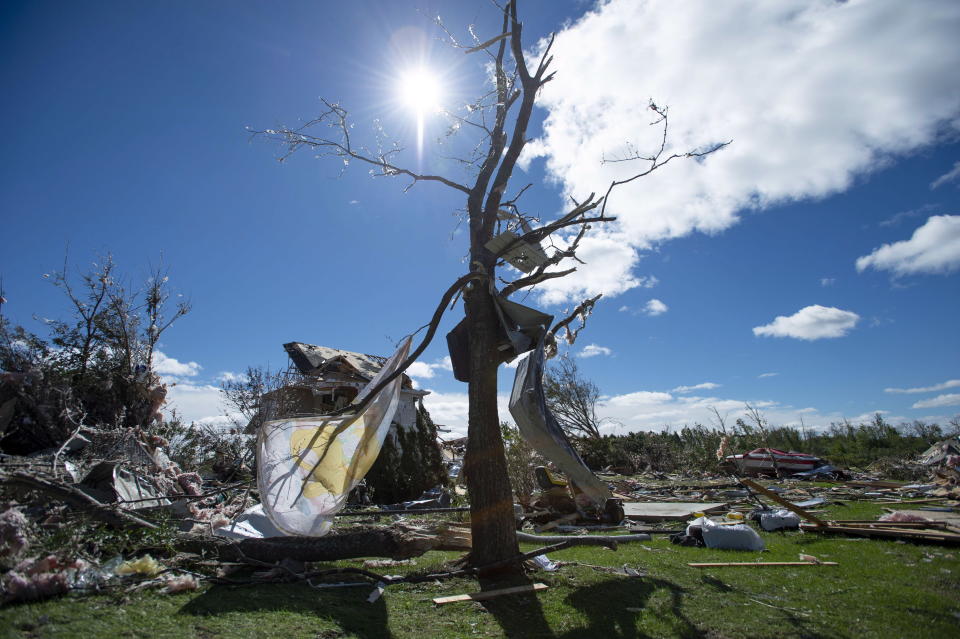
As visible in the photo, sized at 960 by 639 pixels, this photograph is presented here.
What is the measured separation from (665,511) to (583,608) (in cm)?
681

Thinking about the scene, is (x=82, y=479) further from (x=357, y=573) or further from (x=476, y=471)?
(x=476, y=471)

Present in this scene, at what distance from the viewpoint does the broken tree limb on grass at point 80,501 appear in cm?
439

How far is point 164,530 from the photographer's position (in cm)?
500

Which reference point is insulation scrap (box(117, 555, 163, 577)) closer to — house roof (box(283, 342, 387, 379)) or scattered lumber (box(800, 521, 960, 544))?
scattered lumber (box(800, 521, 960, 544))

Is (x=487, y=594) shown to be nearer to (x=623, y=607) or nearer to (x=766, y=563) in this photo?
(x=623, y=607)

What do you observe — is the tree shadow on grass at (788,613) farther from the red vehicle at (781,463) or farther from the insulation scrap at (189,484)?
the red vehicle at (781,463)

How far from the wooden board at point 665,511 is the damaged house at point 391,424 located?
5.89 metres

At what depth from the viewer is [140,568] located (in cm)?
435

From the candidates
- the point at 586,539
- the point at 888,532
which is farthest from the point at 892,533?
the point at 586,539

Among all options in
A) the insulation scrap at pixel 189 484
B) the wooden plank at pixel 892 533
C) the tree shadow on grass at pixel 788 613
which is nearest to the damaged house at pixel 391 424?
the insulation scrap at pixel 189 484

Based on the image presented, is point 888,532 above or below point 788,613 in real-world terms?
below

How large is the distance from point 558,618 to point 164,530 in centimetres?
421

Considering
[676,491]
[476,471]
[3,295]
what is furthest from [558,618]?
[676,491]

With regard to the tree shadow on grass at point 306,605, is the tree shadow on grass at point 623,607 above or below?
below
